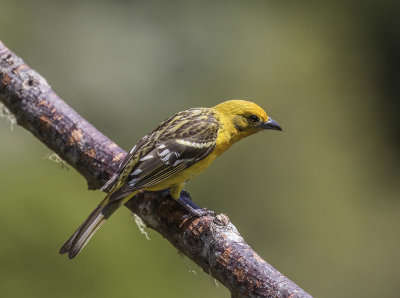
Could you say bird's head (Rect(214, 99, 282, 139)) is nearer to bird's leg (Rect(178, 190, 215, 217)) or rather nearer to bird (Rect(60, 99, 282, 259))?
bird (Rect(60, 99, 282, 259))

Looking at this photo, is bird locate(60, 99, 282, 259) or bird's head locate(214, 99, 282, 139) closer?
bird locate(60, 99, 282, 259)

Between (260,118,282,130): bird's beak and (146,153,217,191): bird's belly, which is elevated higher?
(260,118,282,130): bird's beak

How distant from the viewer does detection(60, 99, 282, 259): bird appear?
3.43 m

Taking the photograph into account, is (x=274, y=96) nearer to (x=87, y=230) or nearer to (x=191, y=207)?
(x=191, y=207)

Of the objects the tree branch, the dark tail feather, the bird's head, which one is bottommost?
the dark tail feather

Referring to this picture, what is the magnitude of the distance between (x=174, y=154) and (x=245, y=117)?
0.60m

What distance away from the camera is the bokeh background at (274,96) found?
7770 millimetres

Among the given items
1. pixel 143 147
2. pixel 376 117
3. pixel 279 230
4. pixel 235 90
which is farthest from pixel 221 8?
pixel 143 147

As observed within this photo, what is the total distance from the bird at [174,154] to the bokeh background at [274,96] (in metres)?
2.86

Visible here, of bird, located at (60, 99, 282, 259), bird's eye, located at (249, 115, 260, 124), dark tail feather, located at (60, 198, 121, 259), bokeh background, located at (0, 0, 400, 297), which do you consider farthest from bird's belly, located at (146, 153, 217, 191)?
bokeh background, located at (0, 0, 400, 297)

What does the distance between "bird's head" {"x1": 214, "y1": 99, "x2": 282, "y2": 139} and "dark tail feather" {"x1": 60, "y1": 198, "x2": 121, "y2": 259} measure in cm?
96

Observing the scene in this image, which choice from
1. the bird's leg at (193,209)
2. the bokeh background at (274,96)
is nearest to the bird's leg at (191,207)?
the bird's leg at (193,209)

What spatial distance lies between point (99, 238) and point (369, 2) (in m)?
6.30

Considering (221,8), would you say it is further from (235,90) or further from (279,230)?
(279,230)
